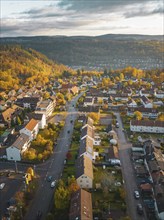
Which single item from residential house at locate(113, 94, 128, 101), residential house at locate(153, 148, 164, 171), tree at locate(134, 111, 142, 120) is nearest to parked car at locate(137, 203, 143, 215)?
residential house at locate(153, 148, 164, 171)

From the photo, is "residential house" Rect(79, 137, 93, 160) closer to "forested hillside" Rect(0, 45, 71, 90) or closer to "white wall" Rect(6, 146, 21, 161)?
"white wall" Rect(6, 146, 21, 161)

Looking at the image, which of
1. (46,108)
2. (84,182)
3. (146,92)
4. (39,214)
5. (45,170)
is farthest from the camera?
(146,92)

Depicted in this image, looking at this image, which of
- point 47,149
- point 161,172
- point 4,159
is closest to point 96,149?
point 47,149

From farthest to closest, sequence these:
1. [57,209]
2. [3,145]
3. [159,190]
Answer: [3,145] < [159,190] < [57,209]

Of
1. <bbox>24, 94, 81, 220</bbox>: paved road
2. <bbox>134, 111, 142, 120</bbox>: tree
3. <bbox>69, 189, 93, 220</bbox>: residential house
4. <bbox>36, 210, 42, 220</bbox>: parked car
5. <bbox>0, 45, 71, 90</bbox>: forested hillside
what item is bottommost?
<bbox>36, 210, 42, 220</bbox>: parked car

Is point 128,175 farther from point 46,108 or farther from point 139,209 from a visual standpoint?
point 46,108

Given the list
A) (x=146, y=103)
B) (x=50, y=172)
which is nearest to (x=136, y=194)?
(x=50, y=172)

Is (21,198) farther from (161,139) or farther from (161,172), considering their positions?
(161,139)
